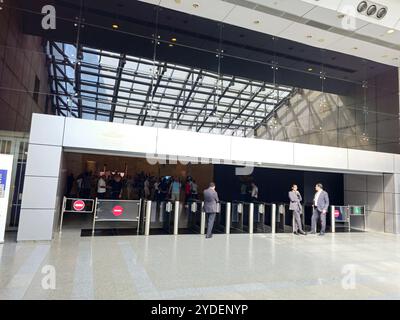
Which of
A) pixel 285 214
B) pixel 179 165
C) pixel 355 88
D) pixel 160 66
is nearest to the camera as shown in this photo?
pixel 160 66

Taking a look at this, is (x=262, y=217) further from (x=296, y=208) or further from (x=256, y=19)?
(x=256, y=19)

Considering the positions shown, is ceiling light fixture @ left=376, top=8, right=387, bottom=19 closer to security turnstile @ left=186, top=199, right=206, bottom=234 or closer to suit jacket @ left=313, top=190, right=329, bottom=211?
suit jacket @ left=313, top=190, right=329, bottom=211

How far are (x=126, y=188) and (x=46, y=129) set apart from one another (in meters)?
8.02

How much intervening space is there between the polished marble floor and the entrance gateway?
1.02 meters

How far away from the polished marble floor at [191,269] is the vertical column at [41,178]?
1.22 ft

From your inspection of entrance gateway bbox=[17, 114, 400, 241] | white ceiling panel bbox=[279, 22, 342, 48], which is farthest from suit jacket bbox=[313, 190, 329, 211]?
white ceiling panel bbox=[279, 22, 342, 48]

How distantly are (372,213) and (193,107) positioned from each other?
8.37m

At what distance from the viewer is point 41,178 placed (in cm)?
636

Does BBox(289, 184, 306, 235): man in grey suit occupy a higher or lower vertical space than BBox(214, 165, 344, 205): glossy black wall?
lower

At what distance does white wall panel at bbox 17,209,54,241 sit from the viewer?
6117 mm

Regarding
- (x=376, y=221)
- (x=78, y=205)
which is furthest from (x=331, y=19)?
(x=78, y=205)

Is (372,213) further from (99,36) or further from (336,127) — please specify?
(99,36)

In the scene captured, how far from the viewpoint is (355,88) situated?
1158cm

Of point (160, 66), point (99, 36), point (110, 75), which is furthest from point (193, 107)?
point (99, 36)
